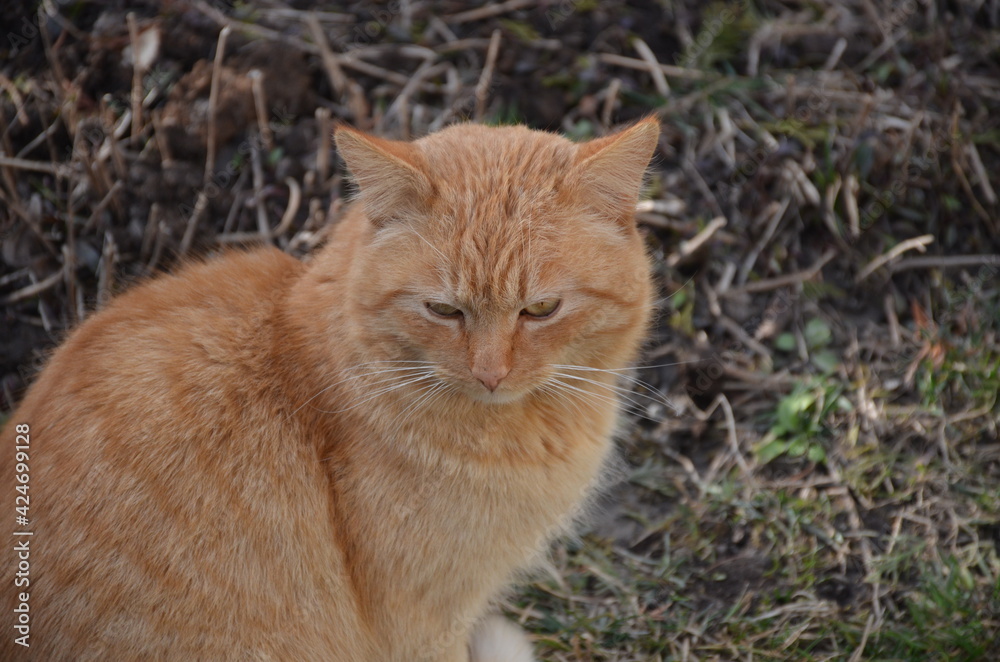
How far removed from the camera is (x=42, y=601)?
7.07 feet

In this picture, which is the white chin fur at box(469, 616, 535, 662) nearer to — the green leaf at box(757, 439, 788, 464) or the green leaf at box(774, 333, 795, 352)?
the green leaf at box(757, 439, 788, 464)

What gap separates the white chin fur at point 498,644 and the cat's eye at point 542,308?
1188 millimetres

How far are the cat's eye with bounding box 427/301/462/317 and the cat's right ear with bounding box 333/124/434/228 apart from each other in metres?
0.25

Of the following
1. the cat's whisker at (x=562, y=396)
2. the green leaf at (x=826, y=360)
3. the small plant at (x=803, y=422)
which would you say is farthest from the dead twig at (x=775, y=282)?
the cat's whisker at (x=562, y=396)

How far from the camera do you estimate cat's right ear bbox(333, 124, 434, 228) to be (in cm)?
217

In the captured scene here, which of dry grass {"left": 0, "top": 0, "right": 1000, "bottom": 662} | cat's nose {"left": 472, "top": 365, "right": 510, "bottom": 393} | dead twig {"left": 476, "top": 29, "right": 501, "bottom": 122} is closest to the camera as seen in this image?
cat's nose {"left": 472, "top": 365, "right": 510, "bottom": 393}

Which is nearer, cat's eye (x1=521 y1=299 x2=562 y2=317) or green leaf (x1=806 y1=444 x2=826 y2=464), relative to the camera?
cat's eye (x1=521 y1=299 x2=562 y2=317)

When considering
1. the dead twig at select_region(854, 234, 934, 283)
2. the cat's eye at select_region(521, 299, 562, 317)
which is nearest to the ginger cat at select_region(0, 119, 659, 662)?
the cat's eye at select_region(521, 299, 562, 317)

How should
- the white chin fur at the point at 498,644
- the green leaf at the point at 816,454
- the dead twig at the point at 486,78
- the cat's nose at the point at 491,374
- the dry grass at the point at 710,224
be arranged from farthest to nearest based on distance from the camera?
1. the dead twig at the point at 486,78
2. the green leaf at the point at 816,454
3. the dry grass at the point at 710,224
4. the white chin fur at the point at 498,644
5. the cat's nose at the point at 491,374

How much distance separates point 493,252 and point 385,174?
0.34 meters

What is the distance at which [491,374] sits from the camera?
7.06 ft

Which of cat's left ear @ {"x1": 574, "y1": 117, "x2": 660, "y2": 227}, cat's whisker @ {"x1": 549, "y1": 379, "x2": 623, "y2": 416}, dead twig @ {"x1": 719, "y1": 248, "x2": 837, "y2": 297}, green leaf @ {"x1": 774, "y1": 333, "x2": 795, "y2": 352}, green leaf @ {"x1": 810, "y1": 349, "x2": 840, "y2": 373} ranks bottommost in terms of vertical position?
green leaf @ {"x1": 810, "y1": 349, "x2": 840, "y2": 373}

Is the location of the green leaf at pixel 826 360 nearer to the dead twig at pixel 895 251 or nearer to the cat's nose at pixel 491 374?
the dead twig at pixel 895 251

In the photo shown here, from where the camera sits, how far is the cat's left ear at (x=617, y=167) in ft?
7.29
